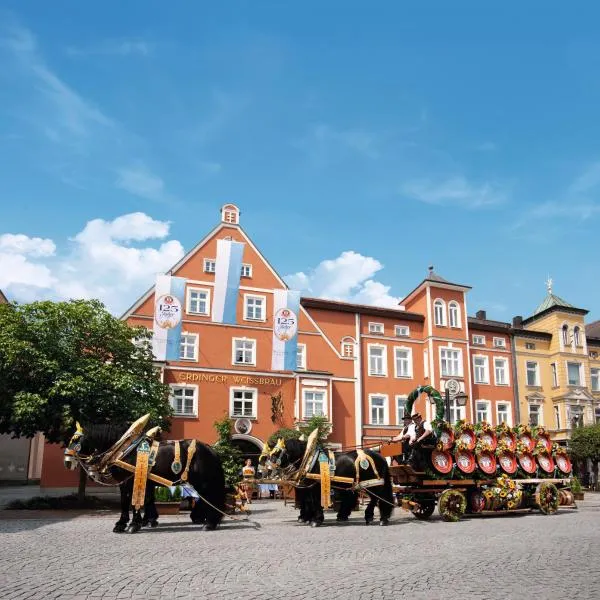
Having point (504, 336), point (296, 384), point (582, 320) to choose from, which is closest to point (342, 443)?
point (296, 384)

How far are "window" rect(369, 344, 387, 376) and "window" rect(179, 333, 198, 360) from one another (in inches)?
459

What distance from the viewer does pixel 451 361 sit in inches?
1623

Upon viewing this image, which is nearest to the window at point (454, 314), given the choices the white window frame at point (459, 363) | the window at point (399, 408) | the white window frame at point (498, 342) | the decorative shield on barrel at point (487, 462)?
the white window frame at point (459, 363)

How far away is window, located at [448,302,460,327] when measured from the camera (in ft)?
139

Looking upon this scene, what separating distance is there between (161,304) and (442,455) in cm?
2090

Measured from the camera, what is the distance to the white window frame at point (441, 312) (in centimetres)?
4159

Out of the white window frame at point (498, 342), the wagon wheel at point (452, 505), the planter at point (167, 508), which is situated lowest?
the planter at point (167, 508)

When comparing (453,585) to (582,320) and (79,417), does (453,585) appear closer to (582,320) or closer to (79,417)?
(79,417)

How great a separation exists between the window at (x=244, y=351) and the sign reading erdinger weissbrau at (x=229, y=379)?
875mm

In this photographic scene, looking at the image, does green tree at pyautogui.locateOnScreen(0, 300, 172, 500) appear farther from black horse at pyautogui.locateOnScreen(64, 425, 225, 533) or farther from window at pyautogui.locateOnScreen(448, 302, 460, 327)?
window at pyautogui.locateOnScreen(448, 302, 460, 327)

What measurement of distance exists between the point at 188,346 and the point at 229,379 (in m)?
2.85

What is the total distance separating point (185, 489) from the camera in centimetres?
1387

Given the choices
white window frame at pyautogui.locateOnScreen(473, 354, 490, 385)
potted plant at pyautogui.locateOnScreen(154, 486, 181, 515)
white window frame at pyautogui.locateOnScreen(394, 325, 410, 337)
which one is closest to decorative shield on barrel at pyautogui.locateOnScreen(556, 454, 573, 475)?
potted plant at pyautogui.locateOnScreen(154, 486, 181, 515)

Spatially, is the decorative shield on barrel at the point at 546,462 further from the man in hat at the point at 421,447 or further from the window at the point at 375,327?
the window at the point at 375,327
